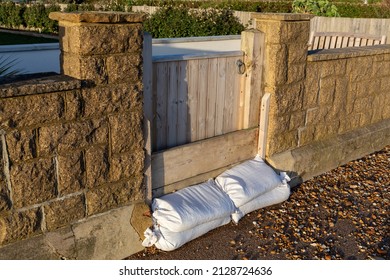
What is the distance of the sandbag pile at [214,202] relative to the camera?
4258 mm

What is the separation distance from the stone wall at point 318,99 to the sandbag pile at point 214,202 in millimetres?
404

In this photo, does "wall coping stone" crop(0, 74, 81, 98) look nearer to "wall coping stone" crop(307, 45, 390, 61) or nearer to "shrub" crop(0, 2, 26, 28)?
"wall coping stone" crop(307, 45, 390, 61)

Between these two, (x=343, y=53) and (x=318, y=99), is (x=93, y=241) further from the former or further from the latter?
(x=343, y=53)

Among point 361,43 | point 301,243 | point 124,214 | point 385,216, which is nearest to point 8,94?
point 124,214

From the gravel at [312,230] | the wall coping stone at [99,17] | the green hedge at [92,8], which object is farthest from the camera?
the green hedge at [92,8]

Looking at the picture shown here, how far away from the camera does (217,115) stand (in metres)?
5.20

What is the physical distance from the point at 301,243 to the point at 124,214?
169cm

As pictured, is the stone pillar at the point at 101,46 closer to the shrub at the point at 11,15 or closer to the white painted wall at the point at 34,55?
the white painted wall at the point at 34,55

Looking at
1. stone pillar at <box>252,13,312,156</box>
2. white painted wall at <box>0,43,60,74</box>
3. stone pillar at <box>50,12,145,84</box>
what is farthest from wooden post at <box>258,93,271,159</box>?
white painted wall at <box>0,43,60,74</box>

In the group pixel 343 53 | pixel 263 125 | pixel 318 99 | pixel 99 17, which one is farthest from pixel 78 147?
pixel 343 53

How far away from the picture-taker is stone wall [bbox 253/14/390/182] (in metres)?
5.36

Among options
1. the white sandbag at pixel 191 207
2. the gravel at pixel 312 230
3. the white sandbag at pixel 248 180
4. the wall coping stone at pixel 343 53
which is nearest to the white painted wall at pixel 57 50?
the wall coping stone at pixel 343 53

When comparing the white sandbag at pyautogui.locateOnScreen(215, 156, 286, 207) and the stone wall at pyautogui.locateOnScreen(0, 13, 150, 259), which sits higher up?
the stone wall at pyautogui.locateOnScreen(0, 13, 150, 259)

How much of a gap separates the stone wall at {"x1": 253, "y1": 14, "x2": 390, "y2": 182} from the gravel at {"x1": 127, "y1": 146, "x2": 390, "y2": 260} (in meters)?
0.47
